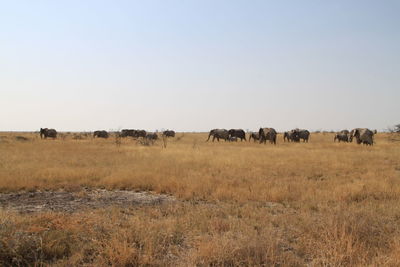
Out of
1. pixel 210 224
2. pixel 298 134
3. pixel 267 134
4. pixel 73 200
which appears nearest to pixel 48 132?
pixel 267 134

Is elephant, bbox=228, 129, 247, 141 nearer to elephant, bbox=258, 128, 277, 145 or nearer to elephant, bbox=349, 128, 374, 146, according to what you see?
elephant, bbox=258, 128, 277, 145

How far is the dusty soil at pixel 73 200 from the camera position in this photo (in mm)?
8039

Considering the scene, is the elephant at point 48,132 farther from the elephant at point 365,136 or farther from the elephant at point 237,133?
the elephant at point 365,136

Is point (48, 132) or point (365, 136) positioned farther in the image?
point (48, 132)

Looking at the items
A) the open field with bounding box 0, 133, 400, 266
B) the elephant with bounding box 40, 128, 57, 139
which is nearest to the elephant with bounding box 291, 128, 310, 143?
the open field with bounding box 0, 133, 400, 266

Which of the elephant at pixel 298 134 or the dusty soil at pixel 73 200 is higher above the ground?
the elephant at pixel 298 134

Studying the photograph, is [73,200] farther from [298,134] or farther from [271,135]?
[298,134]

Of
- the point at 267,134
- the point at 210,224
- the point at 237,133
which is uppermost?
the point at 237,133

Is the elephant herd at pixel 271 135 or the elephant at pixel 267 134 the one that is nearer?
the elephant herd at pixel 271 135

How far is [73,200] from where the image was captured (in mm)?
8992

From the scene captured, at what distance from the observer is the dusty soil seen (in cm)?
804

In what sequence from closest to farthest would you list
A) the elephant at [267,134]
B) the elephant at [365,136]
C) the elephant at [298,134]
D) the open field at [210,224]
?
the open field at [210,224]
the elephant at [365,136]
the elephant at [267,134]
the elephant at [298,134]

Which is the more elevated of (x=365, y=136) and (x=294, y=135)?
(x=294, y=135)

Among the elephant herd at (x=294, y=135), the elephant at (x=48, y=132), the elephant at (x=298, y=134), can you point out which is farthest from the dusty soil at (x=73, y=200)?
the elephant at (x=48, y=132)
